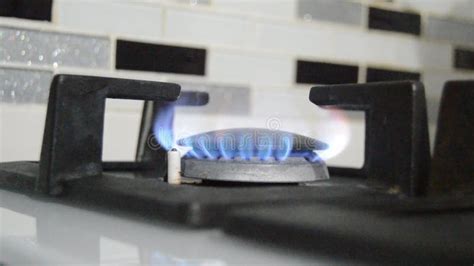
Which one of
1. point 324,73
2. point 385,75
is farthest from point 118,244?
point 385,75

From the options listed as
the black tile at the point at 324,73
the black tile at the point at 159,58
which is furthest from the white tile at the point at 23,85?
the black tile at the point at 324,73

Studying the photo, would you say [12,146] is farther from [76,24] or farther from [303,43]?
[303,43]

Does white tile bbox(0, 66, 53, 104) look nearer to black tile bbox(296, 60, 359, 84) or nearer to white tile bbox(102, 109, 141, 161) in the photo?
white tile bbox(102, 109, 141, 161)

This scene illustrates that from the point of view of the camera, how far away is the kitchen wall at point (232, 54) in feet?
2.81

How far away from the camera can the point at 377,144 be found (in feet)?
1.92

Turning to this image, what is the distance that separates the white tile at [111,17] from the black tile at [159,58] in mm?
17

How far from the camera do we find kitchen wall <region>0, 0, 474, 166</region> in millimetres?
856

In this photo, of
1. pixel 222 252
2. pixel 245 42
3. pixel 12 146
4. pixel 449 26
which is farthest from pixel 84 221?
pixel 449 26

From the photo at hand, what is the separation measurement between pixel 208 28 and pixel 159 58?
0.29 feet

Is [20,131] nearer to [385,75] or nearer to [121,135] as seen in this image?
[121,135]

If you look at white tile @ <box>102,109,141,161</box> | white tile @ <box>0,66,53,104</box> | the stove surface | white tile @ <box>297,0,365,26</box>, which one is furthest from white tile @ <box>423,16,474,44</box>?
the stove surface

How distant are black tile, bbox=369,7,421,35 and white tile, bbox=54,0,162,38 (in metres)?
0.40

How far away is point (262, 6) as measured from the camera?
1061mm

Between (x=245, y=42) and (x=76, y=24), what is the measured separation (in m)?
0.26
